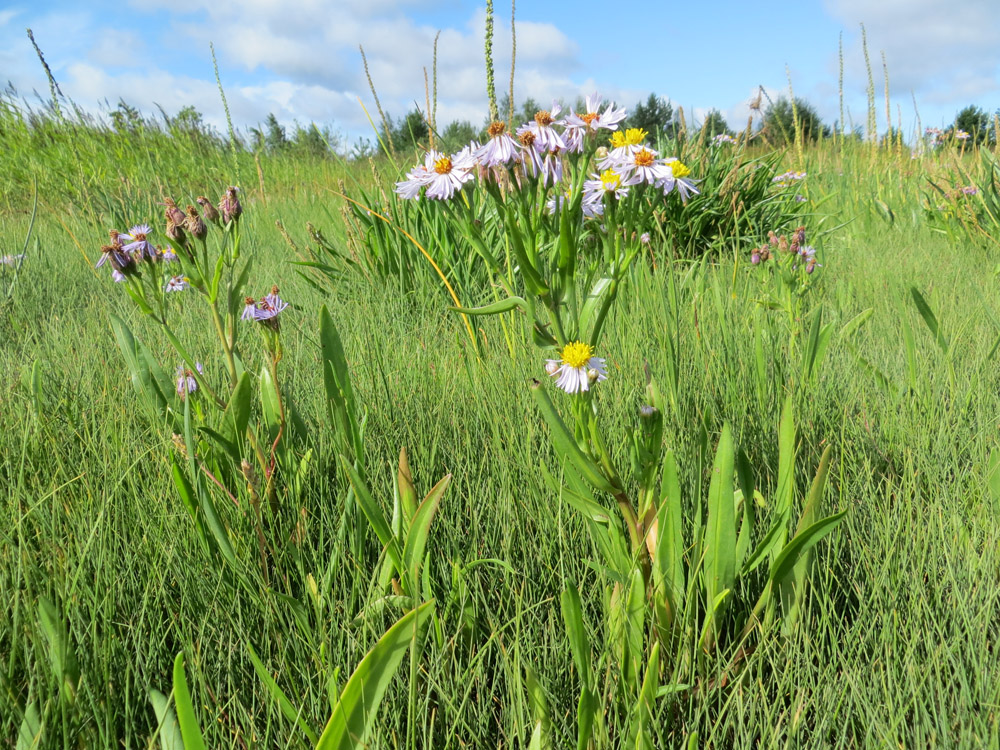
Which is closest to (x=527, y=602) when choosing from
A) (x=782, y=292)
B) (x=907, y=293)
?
(x=782, y=292)

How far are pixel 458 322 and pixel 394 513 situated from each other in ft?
3.56

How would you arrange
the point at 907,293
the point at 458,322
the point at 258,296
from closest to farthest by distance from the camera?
the point at 458,322, the point at 907,293, the point at 258,296

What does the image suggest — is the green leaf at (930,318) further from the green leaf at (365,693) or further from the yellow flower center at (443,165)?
the green leaf at (365,693)

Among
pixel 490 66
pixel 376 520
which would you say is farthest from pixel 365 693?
pixel 490 66

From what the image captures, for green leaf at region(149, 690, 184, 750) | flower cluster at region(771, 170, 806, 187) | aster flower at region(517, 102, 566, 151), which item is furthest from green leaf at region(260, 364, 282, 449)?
flower cluster at region(771, 170, 806, 187)

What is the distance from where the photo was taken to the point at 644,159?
0.98 metres

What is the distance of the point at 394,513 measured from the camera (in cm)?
110

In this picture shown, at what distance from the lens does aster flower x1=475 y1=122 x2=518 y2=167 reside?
93 centimetres

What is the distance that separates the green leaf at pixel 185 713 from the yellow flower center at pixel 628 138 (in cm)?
96

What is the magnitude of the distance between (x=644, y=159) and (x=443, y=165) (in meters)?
0.33

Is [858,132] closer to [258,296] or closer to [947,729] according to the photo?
[258,296]

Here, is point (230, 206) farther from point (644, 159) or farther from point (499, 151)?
point (644, 159)

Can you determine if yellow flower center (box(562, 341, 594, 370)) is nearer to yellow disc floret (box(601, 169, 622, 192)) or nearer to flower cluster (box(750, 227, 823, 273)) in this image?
yellow disc floret (box(601, 169, 622, 192))

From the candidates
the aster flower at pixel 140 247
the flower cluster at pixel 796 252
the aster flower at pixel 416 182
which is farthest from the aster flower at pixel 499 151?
the flower cluster at pixel 796 252
